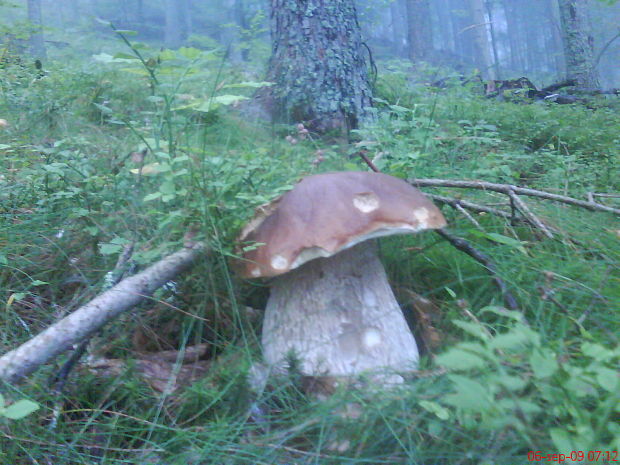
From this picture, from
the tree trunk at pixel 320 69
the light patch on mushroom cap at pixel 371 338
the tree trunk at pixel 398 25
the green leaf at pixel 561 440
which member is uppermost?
the tree trunk at pixel 398 25

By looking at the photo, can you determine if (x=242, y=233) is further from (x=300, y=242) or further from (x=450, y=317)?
(x=450, y=317)

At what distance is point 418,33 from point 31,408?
16369mm

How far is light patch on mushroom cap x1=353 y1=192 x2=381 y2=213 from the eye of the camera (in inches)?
53.0

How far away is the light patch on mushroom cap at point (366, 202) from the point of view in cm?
135

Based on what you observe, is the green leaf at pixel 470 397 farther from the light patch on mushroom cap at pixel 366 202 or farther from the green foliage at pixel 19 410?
the green foliage at pixel 19 410

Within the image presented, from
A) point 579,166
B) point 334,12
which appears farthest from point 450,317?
point 334,12

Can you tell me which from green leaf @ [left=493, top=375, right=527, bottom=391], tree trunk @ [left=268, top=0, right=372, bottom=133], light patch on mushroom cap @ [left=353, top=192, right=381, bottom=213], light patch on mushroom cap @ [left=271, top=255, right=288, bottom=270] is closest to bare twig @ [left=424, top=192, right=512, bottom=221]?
light patch on mushroom cap @ [left=353, top=192, right=381, bottom=213]

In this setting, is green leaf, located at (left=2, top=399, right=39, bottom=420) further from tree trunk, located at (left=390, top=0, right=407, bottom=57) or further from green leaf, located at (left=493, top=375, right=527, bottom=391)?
tree trunk, located at (left=390, top=0, right=407, bottom=57)

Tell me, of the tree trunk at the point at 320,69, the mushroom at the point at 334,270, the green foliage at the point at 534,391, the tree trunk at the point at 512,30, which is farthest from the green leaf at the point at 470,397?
the tree trunk at the point at 512,30

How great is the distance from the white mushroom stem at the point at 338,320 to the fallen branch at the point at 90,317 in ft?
1.07

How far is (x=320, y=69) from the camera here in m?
3.63

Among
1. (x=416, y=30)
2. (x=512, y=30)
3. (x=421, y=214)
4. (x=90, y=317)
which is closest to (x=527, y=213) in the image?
(x=421, y=214)

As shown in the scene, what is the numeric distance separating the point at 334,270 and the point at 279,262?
25 cm

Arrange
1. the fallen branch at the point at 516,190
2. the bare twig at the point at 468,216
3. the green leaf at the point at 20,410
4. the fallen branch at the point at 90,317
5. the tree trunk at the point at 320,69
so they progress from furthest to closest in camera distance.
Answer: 1. the tree trunk at the point at 320,69
2. the bare twig at the point at 468,216
3. the fallen branch at the point at 516,190
4. the fallen branch at the point at 90,317
5. the green leaf at the point at 20,410
